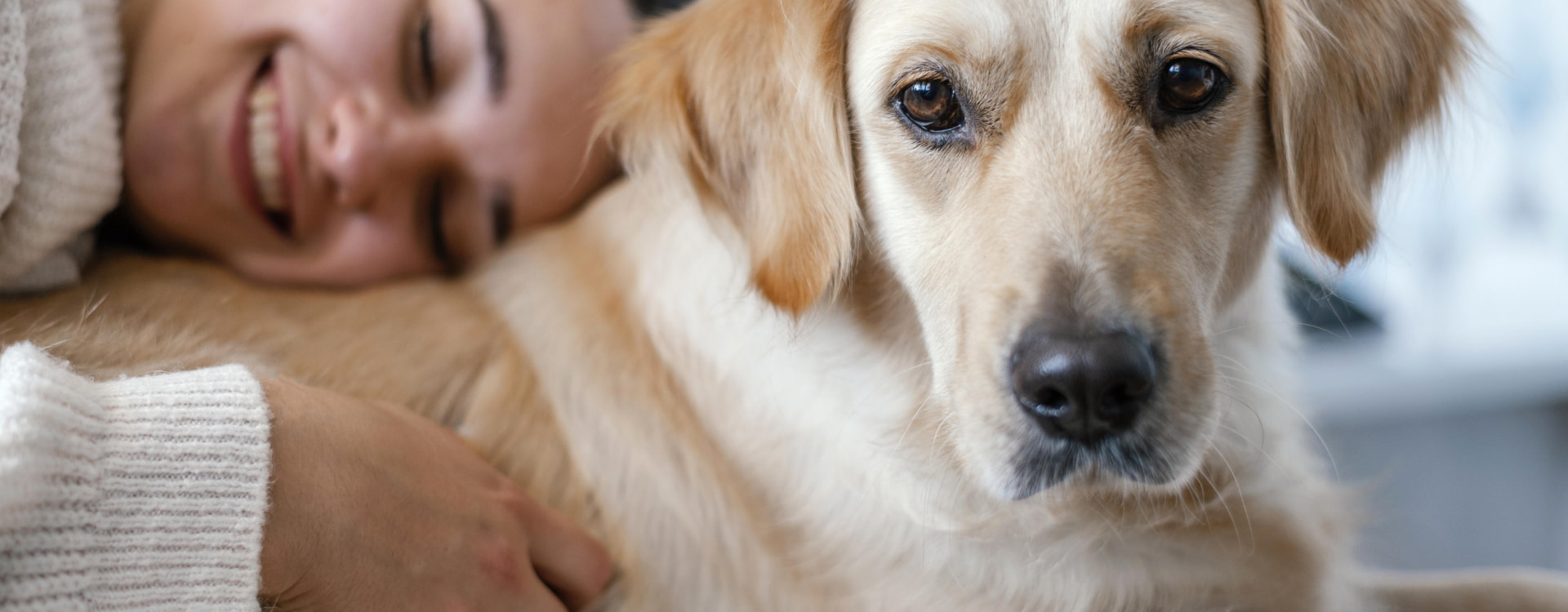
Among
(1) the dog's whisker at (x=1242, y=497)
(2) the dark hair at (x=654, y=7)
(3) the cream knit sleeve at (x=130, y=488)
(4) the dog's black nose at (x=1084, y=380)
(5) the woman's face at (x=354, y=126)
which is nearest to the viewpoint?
(3) the cream knit sleeve at (x=130, y=488)

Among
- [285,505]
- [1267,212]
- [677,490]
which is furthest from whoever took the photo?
[677,490]

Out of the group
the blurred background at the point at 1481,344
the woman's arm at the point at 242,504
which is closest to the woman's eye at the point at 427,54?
the woman's arm at the point at 242,504

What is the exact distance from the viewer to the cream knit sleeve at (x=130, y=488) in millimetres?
819

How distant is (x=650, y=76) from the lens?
4.36ft

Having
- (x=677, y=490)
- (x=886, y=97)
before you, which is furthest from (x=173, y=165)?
(x=886, y=97)

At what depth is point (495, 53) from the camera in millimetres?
1585

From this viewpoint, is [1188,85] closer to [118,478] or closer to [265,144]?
[118,478]

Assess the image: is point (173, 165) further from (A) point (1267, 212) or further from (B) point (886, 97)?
(A) point (1267, 212)

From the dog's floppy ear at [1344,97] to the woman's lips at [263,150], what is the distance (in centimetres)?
140

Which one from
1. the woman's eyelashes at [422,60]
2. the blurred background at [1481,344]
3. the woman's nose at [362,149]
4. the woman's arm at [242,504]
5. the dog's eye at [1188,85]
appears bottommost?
the blurred background at [1481,344]

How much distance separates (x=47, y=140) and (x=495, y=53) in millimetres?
606

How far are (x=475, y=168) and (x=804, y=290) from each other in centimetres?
73

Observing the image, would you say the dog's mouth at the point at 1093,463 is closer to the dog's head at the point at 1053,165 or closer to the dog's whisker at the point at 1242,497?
the dog's head at the point at 1053,165

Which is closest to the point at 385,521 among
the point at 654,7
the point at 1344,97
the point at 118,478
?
the point at 118,478
